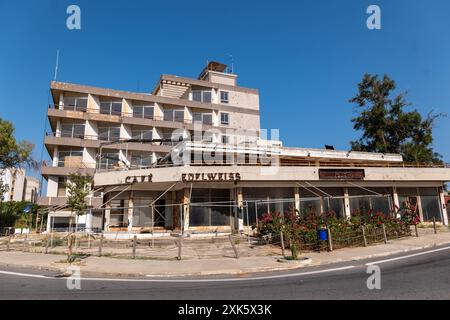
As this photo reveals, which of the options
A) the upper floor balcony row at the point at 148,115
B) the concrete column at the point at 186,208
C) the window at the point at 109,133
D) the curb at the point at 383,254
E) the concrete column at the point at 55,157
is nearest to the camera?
the curb at the point at 383,254

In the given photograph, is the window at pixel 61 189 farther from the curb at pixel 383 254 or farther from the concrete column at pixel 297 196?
the curb at pixel 383 254

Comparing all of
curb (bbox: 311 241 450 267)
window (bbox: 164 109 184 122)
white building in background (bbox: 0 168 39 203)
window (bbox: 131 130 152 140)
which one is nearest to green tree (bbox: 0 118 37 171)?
window (bbox: 131 130 152 140)

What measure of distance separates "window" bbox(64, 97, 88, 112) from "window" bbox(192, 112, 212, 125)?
1530 cm

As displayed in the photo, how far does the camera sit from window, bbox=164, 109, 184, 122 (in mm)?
48406

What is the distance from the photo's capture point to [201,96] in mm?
50344

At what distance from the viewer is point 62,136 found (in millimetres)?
42531

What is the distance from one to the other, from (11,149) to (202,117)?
2504 cm

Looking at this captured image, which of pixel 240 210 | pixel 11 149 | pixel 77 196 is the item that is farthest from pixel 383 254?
pixel 11 149

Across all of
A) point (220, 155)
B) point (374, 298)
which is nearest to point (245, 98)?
point (220, 155)

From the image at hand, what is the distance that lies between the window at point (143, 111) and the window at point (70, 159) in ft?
30.8

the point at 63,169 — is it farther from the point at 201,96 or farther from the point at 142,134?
the point at 201,96

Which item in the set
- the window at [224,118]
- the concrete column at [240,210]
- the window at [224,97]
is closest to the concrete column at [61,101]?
the window at [224,118]

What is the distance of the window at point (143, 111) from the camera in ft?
154
